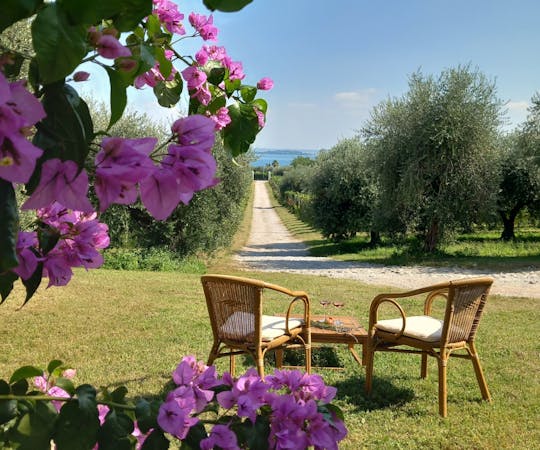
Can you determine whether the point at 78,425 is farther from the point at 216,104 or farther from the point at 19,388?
the point at 216,104

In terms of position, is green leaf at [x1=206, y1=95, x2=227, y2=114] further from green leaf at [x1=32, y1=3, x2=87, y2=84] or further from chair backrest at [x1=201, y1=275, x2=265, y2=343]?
chair backrest at [x1=201, y1=275, x2=265, y2=343]

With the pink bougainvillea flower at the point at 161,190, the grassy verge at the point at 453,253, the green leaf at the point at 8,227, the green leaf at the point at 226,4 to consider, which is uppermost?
the green leaf at the point at 226,4

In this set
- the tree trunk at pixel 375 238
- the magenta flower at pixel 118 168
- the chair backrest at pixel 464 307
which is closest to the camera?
the magenta flower at pixel 118 168

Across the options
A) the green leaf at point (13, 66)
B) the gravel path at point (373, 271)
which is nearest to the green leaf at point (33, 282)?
the green leaf at point (13, 66)

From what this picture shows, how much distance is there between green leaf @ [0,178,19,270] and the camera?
421 mm

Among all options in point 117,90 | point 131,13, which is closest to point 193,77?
point 117,90

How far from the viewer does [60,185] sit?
1.58ft

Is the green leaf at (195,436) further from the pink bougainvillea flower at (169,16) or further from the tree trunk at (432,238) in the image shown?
the tree trunk at (432,238)

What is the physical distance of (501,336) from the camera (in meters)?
6.05

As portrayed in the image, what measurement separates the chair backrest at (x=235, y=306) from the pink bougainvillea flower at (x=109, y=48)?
314cm

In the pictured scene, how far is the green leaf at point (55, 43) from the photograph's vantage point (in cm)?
40

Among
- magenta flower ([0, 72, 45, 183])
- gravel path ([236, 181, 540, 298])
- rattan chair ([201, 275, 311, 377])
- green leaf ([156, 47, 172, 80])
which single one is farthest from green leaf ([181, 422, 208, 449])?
gravel path ([236, 181, 540, 298])

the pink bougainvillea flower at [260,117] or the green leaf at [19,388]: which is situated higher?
the pink bougainvillea flower at [260,117]

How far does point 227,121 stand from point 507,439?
3216 mm
